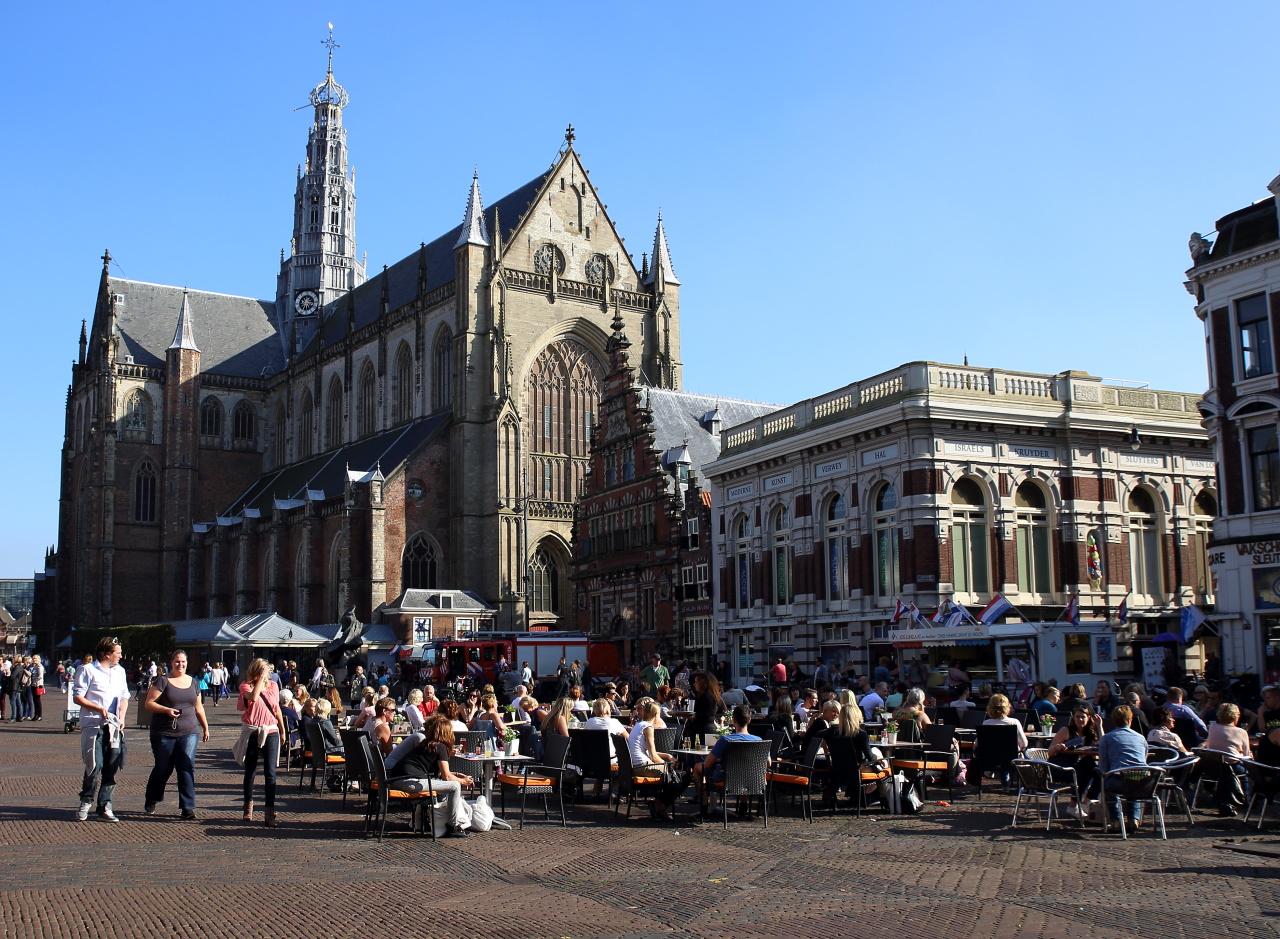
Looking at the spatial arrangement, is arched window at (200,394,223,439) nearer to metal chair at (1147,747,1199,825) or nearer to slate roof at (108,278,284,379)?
slate roof at (108,278,284,379)

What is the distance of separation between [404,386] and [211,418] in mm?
21151

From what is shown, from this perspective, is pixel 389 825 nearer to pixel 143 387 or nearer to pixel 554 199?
pixel 554 199

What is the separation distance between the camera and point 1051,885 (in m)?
10.0

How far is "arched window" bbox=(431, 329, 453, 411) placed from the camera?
6269 centimetres

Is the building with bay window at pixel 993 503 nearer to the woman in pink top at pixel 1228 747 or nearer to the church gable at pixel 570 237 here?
the woman in pink top at pixel 1228 747

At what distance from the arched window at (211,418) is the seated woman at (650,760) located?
71.9 m

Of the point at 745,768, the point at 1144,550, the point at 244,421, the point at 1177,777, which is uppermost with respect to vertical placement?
the point at 244,421

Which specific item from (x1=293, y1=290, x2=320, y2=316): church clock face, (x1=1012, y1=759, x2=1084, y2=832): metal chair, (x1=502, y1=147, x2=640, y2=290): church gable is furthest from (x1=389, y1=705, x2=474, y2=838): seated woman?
(x1=293, y1=290, x2=320, y2=316): church clock face

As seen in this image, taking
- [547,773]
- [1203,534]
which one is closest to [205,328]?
[1203,534]

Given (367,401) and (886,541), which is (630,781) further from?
(367,401)

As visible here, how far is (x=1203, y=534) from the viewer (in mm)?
33250

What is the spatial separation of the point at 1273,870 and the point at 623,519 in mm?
37570

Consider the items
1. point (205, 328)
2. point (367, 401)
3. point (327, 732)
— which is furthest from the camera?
point (205, 328)

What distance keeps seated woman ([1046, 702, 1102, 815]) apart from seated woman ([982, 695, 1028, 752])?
101 centimetres
